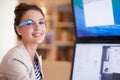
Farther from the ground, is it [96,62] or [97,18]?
[97,18]

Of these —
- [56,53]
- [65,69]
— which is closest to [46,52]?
[56,53]

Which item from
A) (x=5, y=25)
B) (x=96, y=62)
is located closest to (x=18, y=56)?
(x=96, y=62)

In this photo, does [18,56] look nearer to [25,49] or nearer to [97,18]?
[25,49]

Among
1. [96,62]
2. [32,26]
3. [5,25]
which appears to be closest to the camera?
[96,62]

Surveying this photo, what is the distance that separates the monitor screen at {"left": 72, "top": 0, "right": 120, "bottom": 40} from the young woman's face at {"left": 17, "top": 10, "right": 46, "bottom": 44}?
15 cm

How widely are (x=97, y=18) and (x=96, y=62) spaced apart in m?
0.18

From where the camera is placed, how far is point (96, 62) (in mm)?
1133

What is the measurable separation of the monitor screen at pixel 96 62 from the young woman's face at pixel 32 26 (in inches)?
6.7

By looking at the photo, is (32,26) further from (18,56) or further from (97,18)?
(97,18)

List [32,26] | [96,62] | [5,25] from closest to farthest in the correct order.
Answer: [96,62] < [32,26] < [5,25]

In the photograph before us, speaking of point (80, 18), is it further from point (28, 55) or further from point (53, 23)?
point (53, 23)

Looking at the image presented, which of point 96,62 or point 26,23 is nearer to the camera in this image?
point 96,62

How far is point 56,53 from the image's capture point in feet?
17.0

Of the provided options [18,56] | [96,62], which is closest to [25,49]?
[18,56]
